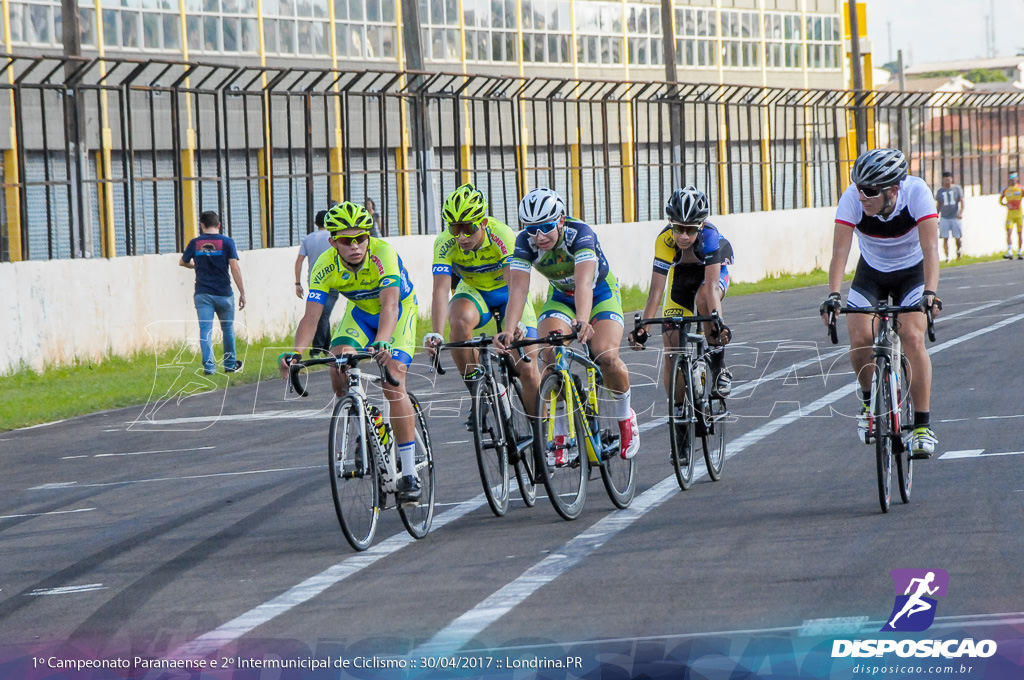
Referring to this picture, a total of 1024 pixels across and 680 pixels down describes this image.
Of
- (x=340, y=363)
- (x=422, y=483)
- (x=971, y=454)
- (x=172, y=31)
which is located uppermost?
(x=172, y=31)

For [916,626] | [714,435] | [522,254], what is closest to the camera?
[916,626]

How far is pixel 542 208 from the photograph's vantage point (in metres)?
9.20

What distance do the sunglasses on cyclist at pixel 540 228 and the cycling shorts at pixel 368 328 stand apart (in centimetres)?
75

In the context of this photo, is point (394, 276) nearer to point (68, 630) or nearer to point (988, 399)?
point (68, 630)

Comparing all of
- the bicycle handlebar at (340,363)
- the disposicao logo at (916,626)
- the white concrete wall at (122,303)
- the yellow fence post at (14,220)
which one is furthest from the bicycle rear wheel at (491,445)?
the yellow fence post at (14,220)

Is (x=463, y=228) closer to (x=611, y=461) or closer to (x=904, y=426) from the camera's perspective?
(x=611, y=461)

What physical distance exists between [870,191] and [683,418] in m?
1.86

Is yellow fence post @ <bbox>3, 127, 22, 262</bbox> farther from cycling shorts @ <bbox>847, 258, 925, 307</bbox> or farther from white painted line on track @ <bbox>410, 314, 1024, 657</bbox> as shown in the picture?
cycling shorts @ <bbox>847, 258, 925, 307</bbox>

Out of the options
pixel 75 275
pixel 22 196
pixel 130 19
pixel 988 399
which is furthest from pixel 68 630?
pixel 130 19

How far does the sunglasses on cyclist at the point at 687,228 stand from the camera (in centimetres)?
1045

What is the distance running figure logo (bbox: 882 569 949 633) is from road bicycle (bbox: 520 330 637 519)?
2236 millimetres

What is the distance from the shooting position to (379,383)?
899 centimetres

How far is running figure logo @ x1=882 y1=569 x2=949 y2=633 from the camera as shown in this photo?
6.33 metres

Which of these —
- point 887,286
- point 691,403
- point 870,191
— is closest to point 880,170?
point 870,191
